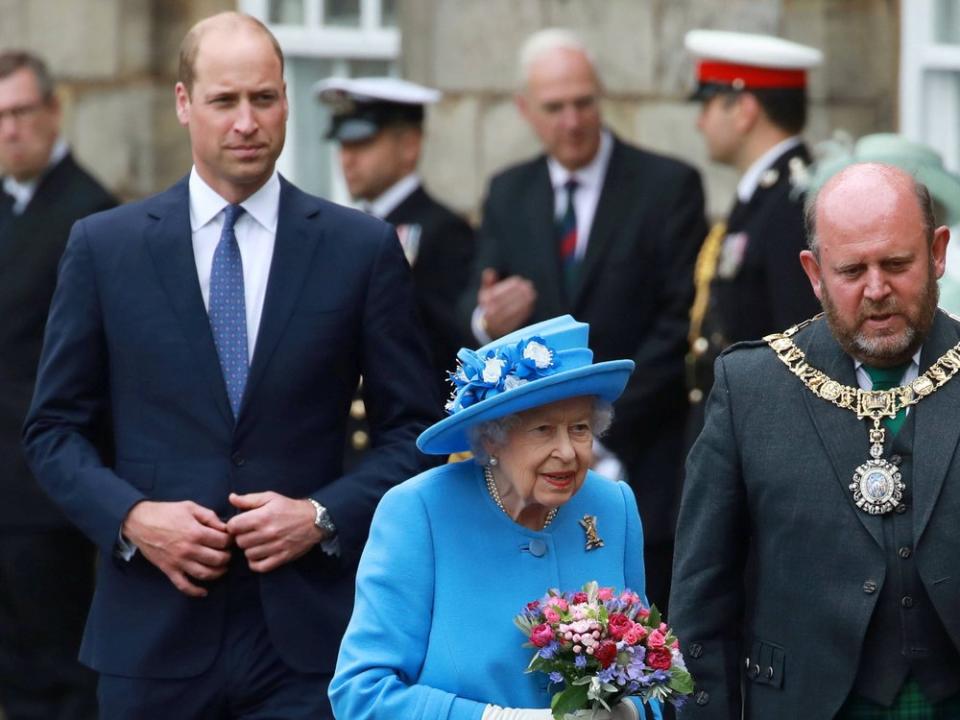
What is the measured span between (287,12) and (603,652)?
6.86 metres

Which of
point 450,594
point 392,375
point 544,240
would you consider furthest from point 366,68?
point 450,594

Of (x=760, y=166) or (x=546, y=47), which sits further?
(x=546, y=47)

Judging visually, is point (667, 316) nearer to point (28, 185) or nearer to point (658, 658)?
point (28, 185)

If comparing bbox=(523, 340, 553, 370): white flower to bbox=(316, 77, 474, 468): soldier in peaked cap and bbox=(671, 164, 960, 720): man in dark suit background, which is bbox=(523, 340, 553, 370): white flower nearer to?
bbox=(671, 164, 960, 720): man in dark suit background

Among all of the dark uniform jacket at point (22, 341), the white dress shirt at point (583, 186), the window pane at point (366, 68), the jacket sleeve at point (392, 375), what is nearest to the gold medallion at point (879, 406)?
the jacket sleeve at point (392, 375)

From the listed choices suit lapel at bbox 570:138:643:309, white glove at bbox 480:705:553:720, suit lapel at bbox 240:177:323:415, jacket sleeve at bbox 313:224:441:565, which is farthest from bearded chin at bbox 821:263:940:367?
suit lapel at bbox 570:138:643:309

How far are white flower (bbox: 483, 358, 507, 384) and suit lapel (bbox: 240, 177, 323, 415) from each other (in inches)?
40.8

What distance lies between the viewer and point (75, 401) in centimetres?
566

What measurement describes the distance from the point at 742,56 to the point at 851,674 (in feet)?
12.9

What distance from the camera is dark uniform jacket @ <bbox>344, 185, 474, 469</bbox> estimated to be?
8.33m

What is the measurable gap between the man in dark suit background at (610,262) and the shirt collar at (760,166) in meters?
0.24

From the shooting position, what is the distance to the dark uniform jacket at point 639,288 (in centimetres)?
801

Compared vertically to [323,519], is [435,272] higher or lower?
higher

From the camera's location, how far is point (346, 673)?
15.1 feet
